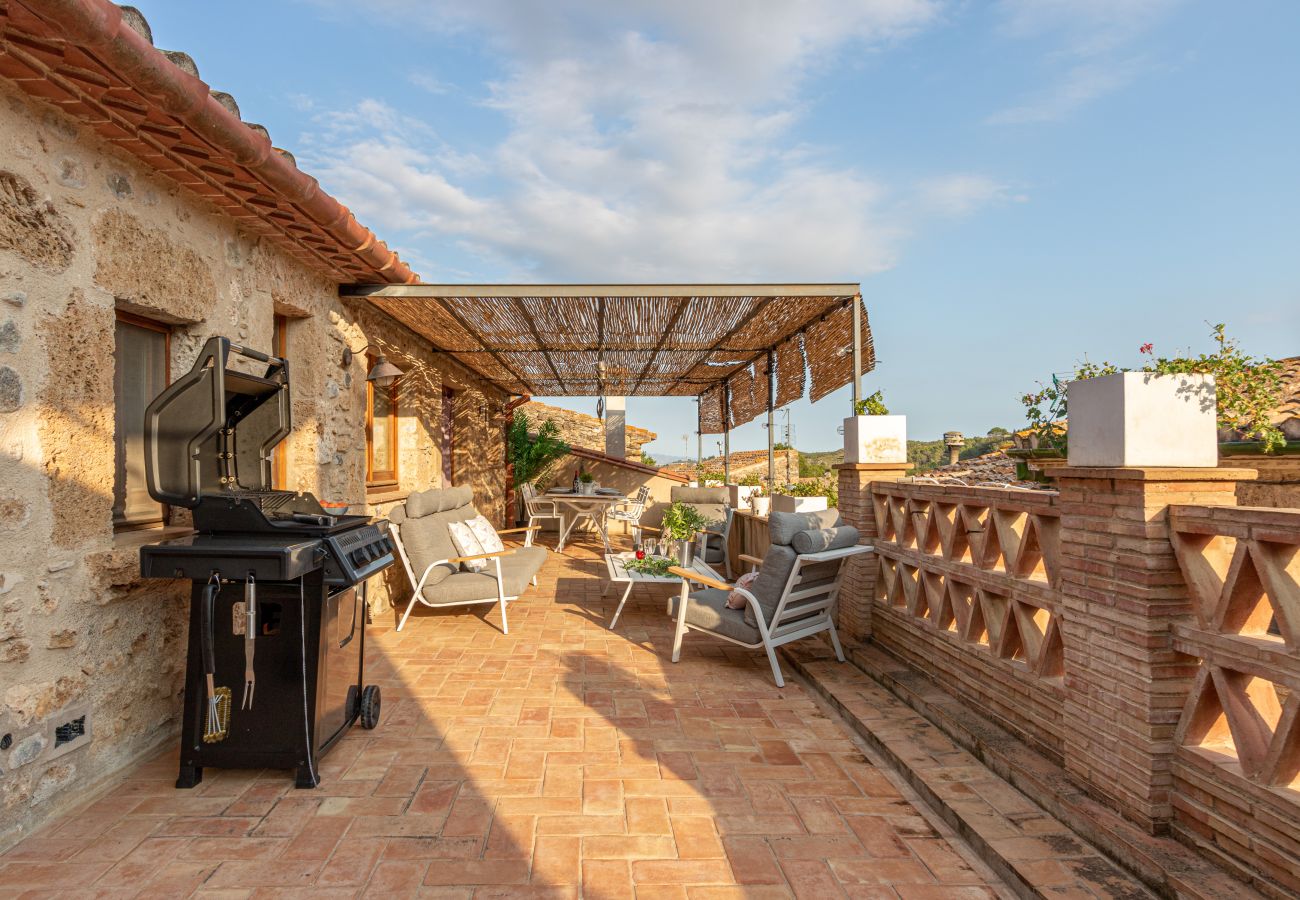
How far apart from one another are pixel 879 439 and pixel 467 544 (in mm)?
3368

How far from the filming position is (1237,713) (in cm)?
177

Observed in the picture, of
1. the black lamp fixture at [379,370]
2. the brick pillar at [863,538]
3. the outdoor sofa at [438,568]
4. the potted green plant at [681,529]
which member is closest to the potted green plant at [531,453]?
the black lamp fixture at [379,370]

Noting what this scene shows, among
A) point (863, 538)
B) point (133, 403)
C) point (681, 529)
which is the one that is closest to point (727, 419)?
point (681, 529)

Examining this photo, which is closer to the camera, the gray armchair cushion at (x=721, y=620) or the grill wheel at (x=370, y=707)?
the grill wheel at (x=370, y=707)

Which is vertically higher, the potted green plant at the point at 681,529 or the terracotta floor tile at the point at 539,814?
the potted green plant at the point at 681,529

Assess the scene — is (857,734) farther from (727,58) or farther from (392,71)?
(392,71)

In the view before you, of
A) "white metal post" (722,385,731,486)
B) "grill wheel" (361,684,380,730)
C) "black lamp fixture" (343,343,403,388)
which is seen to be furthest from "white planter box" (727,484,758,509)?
"grill wheel" (361,684,380,730)

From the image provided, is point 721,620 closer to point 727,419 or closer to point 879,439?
point 879,439

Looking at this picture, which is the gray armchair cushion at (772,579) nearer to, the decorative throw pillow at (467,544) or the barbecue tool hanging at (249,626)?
the decorative throw pillow at (467,544)

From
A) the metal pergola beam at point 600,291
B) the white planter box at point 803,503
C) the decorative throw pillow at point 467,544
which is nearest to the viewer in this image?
the metal pergola beam at point 600,291

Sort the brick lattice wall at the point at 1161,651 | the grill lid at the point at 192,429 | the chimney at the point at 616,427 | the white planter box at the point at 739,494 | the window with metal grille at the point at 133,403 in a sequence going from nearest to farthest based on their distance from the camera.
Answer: the brick lattice wall at the point at 1161,651
the grill lid at the point at 192,429
the window with metal grille at the point at 133,403
the white planter box at the point at 739,494
the chimney at the point at 616,427

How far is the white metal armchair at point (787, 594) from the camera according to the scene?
148 inches

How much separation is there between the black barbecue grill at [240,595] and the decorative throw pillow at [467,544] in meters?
2.49

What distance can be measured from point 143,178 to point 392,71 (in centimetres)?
292
